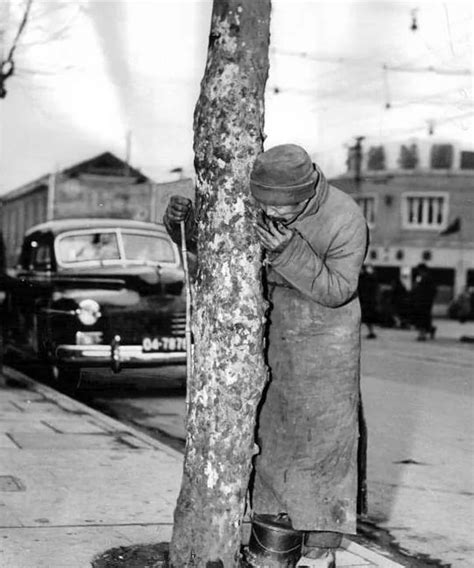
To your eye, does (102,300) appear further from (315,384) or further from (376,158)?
(376,158)

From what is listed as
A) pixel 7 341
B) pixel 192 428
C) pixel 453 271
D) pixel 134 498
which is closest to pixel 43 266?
pixel 7 341

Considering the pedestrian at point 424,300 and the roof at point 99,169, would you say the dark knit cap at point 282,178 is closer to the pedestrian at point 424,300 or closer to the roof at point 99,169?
the pedestrian at point 424,300

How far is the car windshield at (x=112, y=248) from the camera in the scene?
11.4 metres

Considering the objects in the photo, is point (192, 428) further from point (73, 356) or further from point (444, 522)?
point (73, 356)

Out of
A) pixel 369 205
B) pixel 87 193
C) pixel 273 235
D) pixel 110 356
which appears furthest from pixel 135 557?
pixel 87 193

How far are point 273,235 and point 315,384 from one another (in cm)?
62

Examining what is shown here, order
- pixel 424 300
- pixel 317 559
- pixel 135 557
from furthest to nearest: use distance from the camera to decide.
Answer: pixel 424 300 → pixel 135 557 → pixel 317 559

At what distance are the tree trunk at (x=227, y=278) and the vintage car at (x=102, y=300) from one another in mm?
6525

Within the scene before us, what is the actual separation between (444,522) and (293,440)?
223 centimetres

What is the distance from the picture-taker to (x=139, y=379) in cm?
1227

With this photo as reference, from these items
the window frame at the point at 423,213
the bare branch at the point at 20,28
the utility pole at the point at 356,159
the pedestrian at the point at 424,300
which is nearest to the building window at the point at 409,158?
the window frame at the point at 423,213

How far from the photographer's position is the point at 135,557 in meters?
4.25

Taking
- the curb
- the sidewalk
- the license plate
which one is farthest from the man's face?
the license plate

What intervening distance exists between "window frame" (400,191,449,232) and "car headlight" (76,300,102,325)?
43.2 meters
